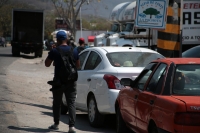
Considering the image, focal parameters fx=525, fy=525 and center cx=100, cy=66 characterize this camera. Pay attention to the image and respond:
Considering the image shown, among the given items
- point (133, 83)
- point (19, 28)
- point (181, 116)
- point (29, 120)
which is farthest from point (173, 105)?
point (19, 28)

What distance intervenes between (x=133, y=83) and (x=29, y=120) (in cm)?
336

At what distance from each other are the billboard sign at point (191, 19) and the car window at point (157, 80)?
12.5m

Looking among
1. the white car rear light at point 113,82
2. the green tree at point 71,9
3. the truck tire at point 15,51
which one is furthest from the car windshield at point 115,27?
the white car rear light at point 113,82

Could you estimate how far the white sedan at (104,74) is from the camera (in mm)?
9633

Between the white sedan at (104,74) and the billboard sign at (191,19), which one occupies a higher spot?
the billboard sign at (191,19)

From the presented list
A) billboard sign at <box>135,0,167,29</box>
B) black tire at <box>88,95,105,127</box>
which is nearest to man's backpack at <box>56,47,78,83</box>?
black tire at <box>88,95,105,127</box>

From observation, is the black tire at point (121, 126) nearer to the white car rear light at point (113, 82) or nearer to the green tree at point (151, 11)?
the white car rear light at point (113, 82)

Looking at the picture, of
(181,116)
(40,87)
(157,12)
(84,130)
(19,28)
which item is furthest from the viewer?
(19,28)

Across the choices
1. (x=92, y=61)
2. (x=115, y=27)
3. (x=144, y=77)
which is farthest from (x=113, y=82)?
(x=115, y=27)

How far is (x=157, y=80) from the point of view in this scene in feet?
23.4

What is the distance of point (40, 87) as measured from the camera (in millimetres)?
19000

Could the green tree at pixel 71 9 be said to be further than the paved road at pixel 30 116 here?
Yes

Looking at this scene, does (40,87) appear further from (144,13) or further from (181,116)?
(181,116)

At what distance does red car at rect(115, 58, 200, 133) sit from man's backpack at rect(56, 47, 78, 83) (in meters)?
1.34
